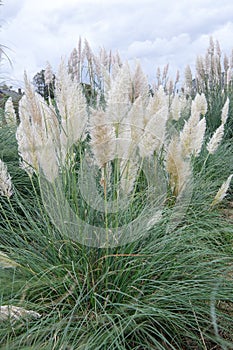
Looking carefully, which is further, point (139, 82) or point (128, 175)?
point (139, 82)

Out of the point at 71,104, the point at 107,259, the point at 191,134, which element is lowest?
the point at 107,259

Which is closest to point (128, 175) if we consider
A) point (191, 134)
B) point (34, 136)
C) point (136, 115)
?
point (136, 115)

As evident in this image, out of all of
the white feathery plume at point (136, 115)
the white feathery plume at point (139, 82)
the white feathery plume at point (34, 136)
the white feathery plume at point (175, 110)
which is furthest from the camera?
the white feathery plume at point (175, 110)

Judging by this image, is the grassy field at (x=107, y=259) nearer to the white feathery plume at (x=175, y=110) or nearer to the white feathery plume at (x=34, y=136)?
the white feathery plume at (x=34, y=136)

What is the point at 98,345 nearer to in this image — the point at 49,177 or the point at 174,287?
the point at 174,287

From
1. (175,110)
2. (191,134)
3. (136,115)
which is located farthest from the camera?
(175,110)

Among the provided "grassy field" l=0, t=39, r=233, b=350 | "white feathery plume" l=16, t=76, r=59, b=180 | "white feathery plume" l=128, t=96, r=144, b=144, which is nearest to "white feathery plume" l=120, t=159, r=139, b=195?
"grassy field" l=0, t=39, r=233, b=350

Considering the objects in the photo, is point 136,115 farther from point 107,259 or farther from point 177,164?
point 107,259

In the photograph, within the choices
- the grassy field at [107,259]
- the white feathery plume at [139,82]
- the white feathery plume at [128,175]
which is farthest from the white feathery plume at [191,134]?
the white feathery plume at [128,175]

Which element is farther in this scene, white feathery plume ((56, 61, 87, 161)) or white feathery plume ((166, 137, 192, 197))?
white feathery plume ((166, 137, 192, 197))

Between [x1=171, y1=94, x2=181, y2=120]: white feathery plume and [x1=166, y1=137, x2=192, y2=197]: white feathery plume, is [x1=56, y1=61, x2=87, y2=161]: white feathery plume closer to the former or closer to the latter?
[x1=166, y1=137, x2=192, y2=197]: white feathery plume

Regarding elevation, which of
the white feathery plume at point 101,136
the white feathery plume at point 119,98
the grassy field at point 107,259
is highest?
the white feathery plume at point 119,98

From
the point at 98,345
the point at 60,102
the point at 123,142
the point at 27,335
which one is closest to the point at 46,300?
the point at 27,335

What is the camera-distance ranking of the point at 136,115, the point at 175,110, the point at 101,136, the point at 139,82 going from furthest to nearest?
1. the point at 175,110
2. the point at 139,82
3. the point at 136,115
4. the point at 101,136
